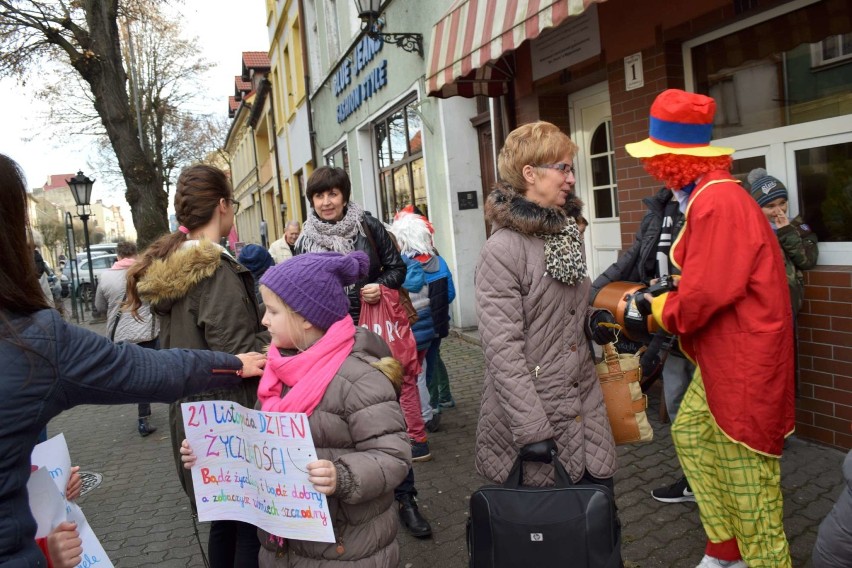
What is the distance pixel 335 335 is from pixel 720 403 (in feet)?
5.11

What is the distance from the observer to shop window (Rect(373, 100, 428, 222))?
34.6 feet

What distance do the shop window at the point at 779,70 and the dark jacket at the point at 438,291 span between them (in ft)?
7.79

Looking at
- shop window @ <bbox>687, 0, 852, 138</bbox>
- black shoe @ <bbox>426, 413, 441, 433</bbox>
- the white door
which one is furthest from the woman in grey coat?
the white door

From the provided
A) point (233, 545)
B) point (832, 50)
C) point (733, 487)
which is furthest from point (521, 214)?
point (832, 50)

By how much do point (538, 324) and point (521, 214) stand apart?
1.36 ft

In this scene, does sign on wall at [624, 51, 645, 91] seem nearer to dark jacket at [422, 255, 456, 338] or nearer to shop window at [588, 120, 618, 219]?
shop window at [588, 120, 618, 219]

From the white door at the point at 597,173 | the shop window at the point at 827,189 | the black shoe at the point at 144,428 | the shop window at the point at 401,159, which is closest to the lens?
the shop window at the point at 827,189

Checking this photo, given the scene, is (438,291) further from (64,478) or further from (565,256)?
(64,478)

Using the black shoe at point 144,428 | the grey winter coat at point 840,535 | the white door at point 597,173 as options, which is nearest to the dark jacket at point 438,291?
the white door at point 597,173

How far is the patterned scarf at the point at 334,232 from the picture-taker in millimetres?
3799

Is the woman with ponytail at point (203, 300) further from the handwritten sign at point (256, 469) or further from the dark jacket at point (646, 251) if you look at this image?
the dark jacket at point (646, 251)

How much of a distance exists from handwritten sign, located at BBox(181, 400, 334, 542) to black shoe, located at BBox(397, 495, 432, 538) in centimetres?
172

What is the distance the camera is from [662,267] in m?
3.82

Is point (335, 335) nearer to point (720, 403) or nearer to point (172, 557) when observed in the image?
point (720, 403)
